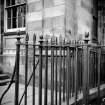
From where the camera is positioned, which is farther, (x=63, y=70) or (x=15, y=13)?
(x=15, y=13)

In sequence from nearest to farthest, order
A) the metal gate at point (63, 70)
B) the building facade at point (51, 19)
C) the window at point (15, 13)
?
the metal gate at point (63, 70), the building facade at point (51, 19), the window at point (15, 13)

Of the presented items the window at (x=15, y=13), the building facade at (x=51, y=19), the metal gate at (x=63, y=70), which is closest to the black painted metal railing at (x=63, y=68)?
the metal gate at (x=63, y=70)

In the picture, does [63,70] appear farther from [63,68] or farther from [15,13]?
[15,13]

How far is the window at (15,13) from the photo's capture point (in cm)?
689

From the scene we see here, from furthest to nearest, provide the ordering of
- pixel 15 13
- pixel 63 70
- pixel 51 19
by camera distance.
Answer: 1. pixel 15 13
2. pixel 51 19
3. pixel 63 70

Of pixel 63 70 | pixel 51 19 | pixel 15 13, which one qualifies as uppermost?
pixel 15 13

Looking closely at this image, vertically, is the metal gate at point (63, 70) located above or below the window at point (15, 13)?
below

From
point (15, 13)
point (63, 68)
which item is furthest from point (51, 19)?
point (15, 13)

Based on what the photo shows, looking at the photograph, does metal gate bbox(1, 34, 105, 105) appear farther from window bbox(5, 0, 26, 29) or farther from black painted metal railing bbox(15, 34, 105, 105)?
window bbox(5, 0, 26, 29)

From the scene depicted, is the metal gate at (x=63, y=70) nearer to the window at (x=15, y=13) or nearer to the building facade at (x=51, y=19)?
the building facade at (x=51, y=19)

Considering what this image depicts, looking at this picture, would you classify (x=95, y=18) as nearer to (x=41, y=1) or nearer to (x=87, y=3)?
(x=87, y=3)

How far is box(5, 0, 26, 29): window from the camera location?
22.6 ft

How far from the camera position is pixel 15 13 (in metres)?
7.30

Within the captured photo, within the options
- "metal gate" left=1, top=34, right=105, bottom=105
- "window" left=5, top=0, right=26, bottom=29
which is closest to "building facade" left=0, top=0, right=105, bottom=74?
"window" left=5, top=0, right=26, bottom=29
